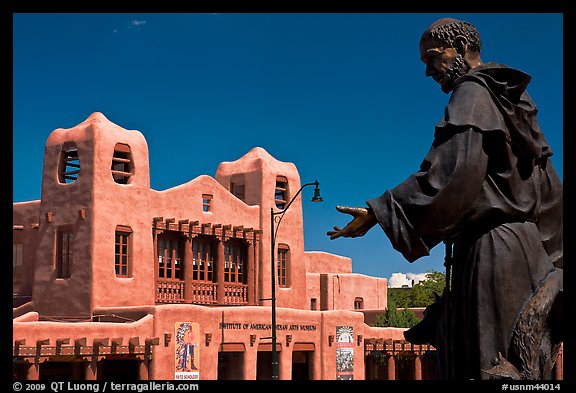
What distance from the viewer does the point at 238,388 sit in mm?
3537

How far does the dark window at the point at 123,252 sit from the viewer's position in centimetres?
3391

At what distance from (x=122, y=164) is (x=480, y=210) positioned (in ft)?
107

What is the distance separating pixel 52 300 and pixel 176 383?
30527 mm

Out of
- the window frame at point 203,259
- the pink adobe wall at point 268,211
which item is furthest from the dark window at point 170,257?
the pink adobe wall at point 268,211

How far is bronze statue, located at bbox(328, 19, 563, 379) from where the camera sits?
3.86 metres

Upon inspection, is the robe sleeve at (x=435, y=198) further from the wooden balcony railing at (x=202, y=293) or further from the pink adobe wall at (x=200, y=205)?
the wooden balcony railing at (x=202, y=293)

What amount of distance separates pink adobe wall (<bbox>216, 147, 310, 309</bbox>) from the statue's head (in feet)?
Answer: 119

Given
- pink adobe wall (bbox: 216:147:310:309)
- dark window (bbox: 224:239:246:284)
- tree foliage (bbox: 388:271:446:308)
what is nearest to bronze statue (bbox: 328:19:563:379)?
dark window (bbox: 224:239:246:284)

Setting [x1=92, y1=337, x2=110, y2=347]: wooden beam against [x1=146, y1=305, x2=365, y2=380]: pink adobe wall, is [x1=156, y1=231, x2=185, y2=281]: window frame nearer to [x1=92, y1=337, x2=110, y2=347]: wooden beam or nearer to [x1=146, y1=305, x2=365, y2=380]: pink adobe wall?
[x1=146, y1=305, x2=365, y2=380]: pink adobe wall

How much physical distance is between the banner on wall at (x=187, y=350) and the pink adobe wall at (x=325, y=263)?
1768 centimetres

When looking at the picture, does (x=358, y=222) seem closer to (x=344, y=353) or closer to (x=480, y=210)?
(x=480, y=210)
